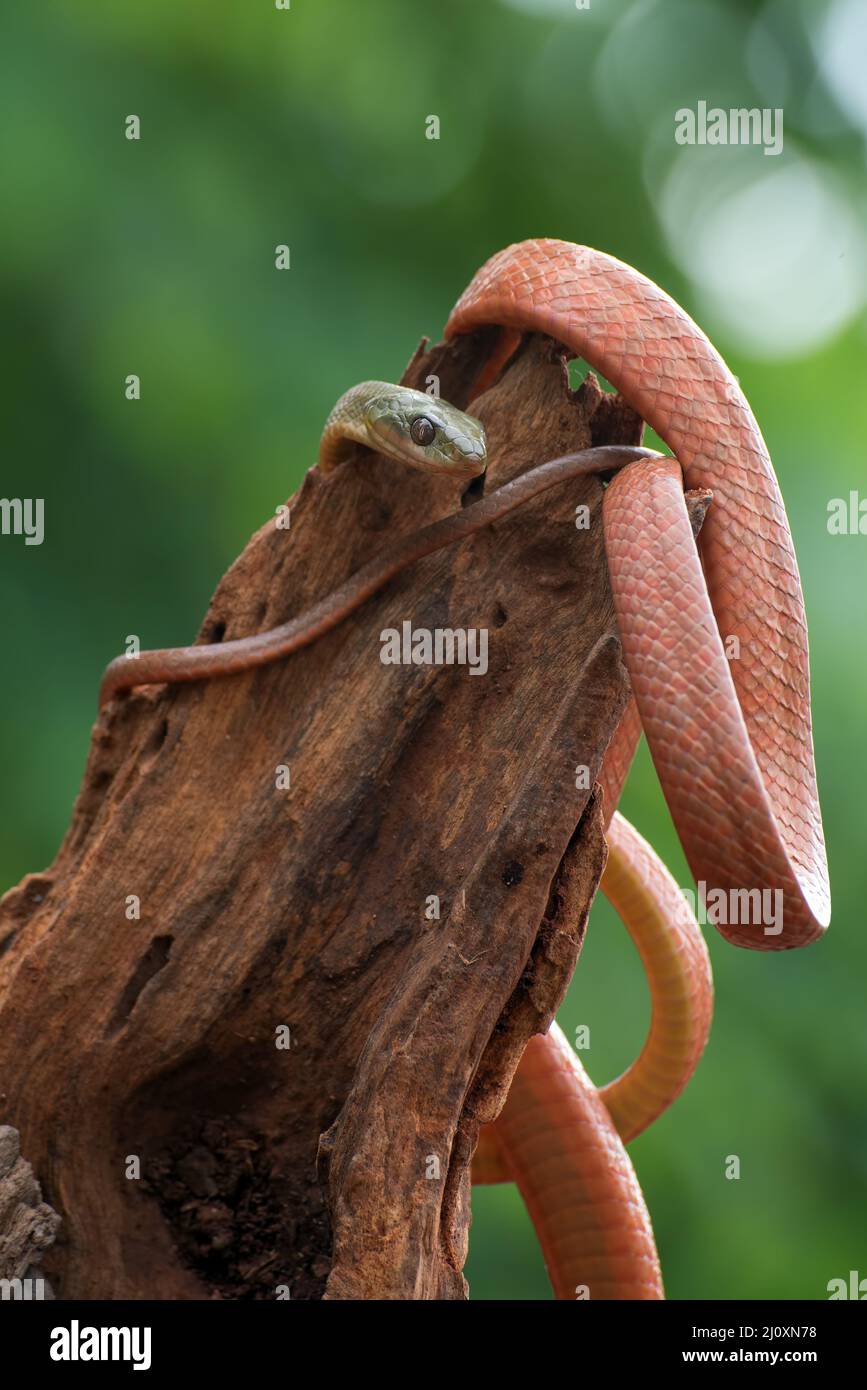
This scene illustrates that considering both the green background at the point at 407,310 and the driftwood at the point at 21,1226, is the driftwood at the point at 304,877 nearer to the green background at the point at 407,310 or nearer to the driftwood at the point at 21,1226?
the driftwood at the point at 21,1226

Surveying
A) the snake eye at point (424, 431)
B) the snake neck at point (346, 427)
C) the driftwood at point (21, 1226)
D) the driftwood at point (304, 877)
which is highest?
the snake neck at point (346, 427)

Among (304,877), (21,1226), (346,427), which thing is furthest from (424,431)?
(21,1226)

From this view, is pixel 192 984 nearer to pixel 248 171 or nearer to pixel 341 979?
pixel 341 979

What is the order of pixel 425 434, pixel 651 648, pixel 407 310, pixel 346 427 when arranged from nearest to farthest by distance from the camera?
pixel 651 648
pixel 425 434
pixel 346 427
pixel 407 310

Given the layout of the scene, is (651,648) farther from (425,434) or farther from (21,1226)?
(21,1226)

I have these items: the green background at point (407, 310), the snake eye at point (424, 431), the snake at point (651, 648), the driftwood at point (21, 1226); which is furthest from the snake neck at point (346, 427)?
the green background at point (407, 310)

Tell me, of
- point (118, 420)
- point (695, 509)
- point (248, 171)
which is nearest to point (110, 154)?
point (248, 171)

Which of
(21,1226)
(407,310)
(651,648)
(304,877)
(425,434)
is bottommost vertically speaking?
(21,1226)
